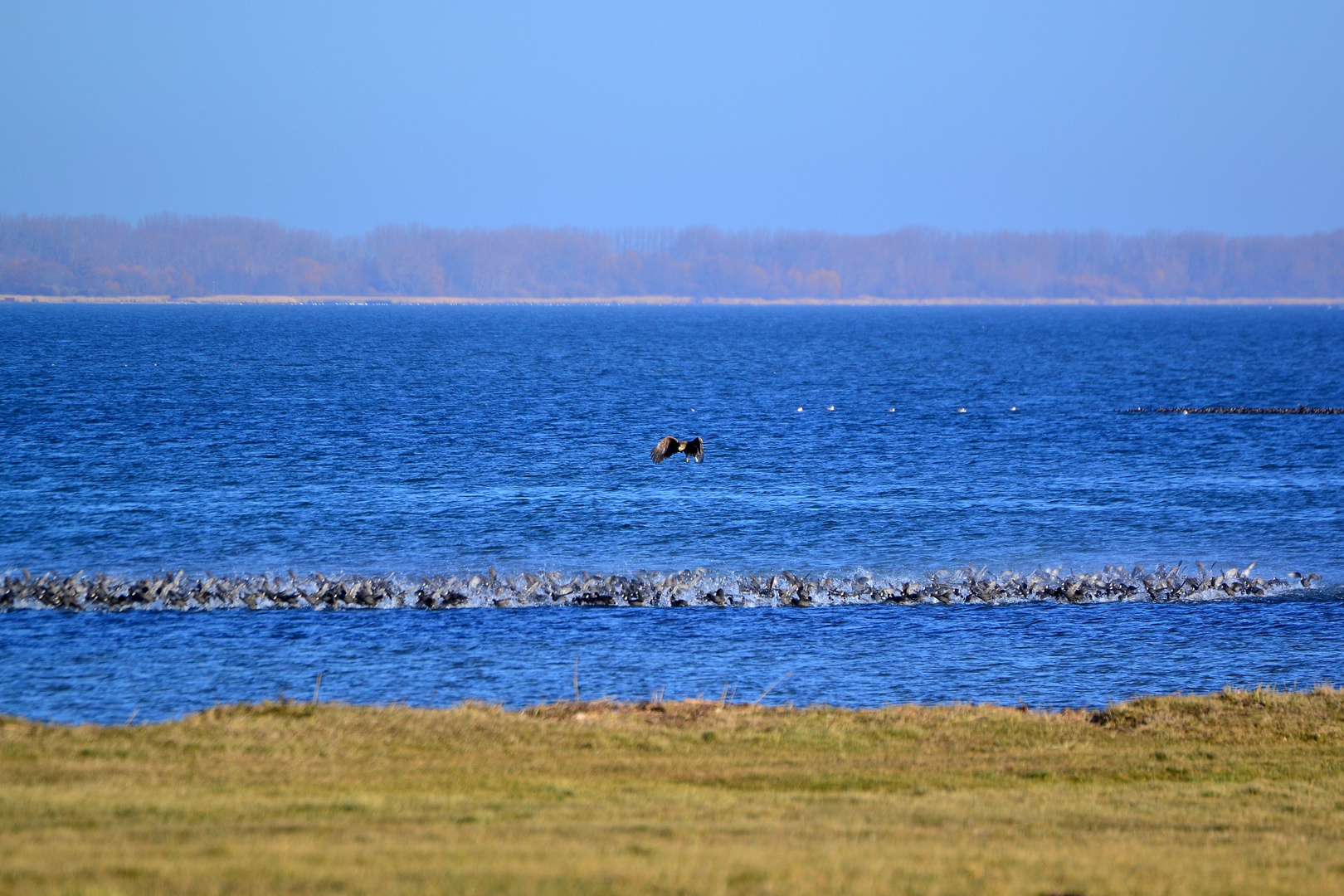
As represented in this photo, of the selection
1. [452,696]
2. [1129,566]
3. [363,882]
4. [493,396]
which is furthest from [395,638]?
[493,396]

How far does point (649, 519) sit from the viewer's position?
3666 centimetres

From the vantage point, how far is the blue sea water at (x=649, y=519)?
21.0m

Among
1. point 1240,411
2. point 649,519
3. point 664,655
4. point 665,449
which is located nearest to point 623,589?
point 665,449

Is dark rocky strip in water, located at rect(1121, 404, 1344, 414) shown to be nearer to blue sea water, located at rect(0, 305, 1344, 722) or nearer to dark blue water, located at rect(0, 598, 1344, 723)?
blue sea water, located at rect(0, 305, 1344, 722)

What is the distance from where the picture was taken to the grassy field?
848 cm

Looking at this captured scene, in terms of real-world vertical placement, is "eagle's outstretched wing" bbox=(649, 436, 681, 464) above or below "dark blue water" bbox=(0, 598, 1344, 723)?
above

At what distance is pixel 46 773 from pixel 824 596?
18255 millimetres

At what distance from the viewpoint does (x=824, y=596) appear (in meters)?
27.4

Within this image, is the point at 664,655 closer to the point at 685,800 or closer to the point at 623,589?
the point at 623,589

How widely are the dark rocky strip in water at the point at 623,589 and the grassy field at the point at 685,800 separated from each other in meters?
10.1

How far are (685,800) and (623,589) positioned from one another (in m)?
15.7

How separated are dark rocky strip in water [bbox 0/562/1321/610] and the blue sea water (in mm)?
905

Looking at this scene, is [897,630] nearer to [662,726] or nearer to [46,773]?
[662,726]

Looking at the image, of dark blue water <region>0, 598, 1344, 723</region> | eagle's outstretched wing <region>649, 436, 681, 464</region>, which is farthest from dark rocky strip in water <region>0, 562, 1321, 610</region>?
eagle's outstretched wing <region>649, 436, 681, 464</region>
